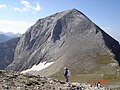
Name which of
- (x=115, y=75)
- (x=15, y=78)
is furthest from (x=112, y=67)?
(x=15, y=78)

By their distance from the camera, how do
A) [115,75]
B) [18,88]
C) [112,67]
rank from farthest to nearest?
Result: [112,67]
[115,75]
[18,88]

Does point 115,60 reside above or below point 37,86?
above

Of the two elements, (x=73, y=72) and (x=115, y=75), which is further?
(x=73, y=72)

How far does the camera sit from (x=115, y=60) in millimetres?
197875

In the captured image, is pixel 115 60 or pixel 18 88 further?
pixel 115 60

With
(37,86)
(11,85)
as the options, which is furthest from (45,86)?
(11,85)

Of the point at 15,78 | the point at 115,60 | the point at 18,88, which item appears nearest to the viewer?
the point at 18,88

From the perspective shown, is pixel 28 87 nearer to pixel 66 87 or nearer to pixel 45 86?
pixel 45 86

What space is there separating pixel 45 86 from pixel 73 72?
159732 millimetres

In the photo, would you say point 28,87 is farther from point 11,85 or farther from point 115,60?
point 115,60

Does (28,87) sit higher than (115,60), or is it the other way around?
(115,60)

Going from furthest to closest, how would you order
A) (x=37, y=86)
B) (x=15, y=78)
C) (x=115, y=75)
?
(x=115, y=75) < (x=15, y=78) < (x=37, y=86)

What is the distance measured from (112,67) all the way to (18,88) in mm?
155542

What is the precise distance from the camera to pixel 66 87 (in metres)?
37.6
